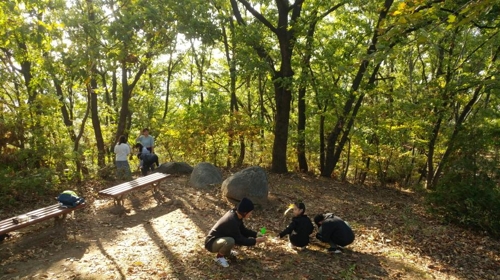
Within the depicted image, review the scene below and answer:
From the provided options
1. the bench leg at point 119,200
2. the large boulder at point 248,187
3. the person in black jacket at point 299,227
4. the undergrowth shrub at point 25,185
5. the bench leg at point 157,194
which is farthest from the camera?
the bench leg at point 157,194

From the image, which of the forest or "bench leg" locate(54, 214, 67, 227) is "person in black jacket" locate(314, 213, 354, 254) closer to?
the forest

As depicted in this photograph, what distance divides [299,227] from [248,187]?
2.40 metres

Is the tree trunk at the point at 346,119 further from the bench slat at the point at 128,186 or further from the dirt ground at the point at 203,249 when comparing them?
the bench slat at the point at 128,186

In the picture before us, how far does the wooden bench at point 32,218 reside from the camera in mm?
5223

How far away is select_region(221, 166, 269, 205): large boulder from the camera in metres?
8.18

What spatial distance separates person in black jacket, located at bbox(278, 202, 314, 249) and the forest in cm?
316

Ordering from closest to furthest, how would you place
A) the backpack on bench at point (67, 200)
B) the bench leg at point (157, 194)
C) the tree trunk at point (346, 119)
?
the backpack on bench at point (67, 200) < the bench leg at point (157, 194) < the tree trunk at point (346, 119)

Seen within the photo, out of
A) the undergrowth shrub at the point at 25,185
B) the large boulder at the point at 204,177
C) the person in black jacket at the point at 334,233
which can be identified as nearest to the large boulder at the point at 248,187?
the large boulder at the point at 204,177

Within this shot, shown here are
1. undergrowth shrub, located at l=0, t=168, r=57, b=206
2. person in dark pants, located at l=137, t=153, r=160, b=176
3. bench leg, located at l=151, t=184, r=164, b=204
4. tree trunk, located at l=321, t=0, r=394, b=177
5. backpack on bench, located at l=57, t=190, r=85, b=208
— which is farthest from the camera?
tree trunk, located at l=321, t=0, r=394, b=177

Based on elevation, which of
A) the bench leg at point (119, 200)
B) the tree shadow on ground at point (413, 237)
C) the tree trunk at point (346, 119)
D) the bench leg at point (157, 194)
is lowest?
the tree shadow on ground at point (413, 237)

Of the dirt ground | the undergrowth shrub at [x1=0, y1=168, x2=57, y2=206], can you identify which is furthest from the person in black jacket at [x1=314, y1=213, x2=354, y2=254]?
the undergrowth shrub at [x1=0, y1=168, x2=57, y2=206]

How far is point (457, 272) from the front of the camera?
615 centimetres

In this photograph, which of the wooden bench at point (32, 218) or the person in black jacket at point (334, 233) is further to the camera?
the person in black jacket at point (334, 233)

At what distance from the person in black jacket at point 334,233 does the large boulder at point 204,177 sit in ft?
14.1
